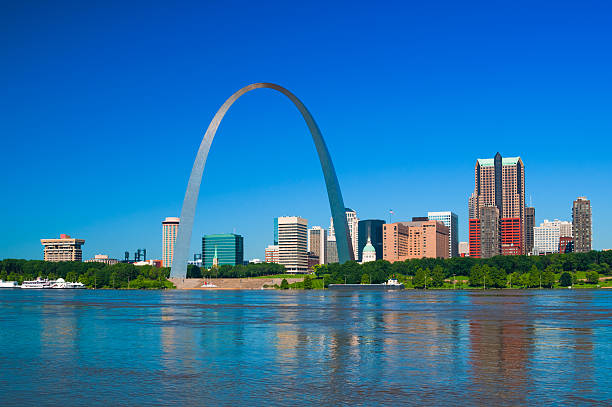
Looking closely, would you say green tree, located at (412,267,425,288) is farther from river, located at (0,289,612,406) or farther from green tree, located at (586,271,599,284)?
river, located at (0,289,612,406)

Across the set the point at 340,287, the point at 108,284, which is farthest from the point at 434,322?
the point at 108,284

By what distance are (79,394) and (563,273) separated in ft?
539

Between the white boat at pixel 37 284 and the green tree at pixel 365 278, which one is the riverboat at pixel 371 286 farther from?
the white boat at pixel 37 284

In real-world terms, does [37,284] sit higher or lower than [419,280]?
lower

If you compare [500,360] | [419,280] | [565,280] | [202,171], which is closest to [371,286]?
[419,280]

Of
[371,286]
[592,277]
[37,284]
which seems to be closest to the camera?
[371,286]

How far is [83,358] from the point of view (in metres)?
24.1

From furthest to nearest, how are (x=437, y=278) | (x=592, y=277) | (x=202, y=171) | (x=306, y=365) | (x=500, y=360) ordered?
1. (x=592, y=277)
2. (x=437, y=278)
3. (x=202, y=171)
4. (x=500, y=360)
5. (x=306, y=365)

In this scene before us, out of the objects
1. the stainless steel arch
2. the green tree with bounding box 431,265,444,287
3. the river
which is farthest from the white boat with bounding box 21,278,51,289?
the river

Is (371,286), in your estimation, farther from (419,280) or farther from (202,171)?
(202,171)

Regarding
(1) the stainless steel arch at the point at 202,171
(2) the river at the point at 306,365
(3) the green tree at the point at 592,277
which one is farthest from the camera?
(3) the green tree at the point at 592,277

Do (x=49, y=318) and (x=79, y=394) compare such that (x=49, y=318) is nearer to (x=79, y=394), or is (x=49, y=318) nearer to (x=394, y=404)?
(x=79, y=394)

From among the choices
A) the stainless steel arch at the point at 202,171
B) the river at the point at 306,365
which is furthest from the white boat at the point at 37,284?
the river at the point at 306,365

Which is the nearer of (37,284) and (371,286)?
(371,286)
